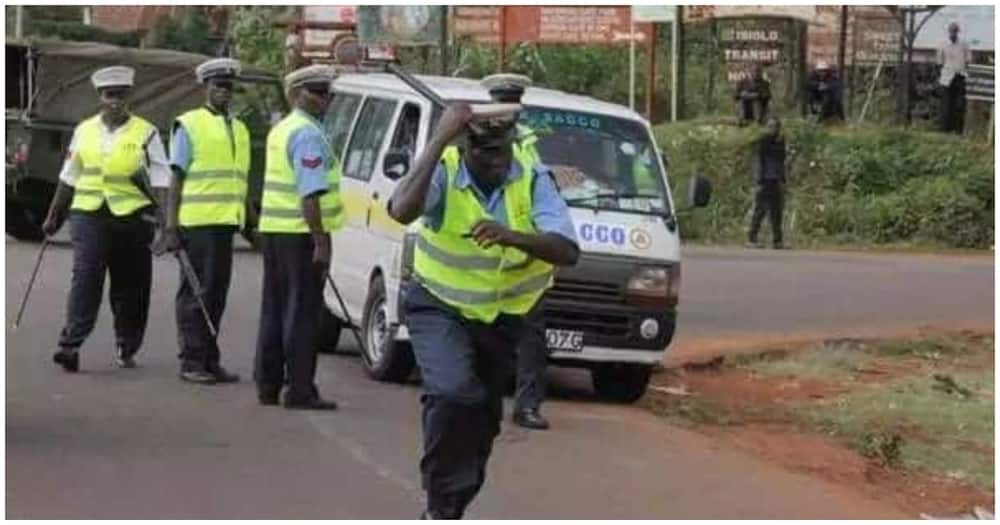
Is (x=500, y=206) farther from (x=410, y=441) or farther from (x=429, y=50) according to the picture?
(x=429, y=50)

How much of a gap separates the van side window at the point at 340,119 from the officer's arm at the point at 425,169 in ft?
19.4

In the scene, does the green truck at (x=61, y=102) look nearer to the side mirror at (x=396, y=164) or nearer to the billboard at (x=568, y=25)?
the billboard at (x=568, y=25)

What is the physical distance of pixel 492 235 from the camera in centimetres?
681

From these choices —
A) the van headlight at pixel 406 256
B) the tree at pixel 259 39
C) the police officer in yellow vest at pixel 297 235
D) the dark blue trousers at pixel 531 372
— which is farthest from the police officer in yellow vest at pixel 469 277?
the tree at pixel 259 39

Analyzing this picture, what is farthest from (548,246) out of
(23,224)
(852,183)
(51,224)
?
(852,183)

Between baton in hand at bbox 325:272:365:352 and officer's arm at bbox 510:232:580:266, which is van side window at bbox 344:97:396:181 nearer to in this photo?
baton in hand at bbox 325:272:365:352

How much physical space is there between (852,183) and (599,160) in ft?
58.0

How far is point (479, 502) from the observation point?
8.22m

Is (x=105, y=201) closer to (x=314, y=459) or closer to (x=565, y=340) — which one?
(x=565, y=340)

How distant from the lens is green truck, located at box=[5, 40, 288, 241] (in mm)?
22266

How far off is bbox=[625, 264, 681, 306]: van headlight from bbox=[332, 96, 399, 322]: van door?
4.66 feet

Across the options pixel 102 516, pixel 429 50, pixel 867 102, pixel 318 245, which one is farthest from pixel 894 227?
pixel 102 516

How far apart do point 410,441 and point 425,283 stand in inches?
108

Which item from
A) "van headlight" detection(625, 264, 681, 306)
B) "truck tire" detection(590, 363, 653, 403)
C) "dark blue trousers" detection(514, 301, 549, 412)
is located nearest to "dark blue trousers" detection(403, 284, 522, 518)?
"dark blue trousers" detection(514, 301, 549, 412)
